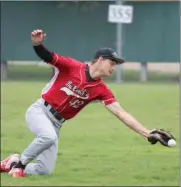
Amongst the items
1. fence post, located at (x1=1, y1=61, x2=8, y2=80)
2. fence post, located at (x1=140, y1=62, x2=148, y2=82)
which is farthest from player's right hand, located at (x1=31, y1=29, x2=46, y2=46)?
fence post, located at (x1=140, y1=62, x2=148, y2=82)

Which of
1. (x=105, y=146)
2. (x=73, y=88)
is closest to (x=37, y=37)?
(x=73, y=88)

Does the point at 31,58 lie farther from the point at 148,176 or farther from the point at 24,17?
the point at 148,176

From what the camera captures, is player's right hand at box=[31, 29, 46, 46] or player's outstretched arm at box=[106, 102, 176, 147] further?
player's right hand at box=[31, 29, 46, 46]

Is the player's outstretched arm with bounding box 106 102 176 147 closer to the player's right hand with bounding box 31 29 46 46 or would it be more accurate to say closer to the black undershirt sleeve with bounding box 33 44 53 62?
the black undershirt sleeve with bounding box 33 44 53 62

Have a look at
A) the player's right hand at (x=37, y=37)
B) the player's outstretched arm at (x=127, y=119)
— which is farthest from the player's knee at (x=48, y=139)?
the player's right hand at (x=37, y=37)

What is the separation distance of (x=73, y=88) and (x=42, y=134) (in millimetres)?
597

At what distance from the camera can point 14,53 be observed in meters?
27.1

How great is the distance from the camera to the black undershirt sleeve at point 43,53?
7.13 meters

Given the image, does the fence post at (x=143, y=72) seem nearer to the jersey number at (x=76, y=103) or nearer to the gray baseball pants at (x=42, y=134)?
the gray baseball pants at (x=42, y=134)

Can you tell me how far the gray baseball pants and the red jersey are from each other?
0.20 metres

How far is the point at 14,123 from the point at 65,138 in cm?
237

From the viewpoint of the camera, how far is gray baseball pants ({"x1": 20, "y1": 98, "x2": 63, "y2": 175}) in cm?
788

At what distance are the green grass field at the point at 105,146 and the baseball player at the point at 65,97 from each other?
40 cm

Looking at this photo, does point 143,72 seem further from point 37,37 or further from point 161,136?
point 161,136
